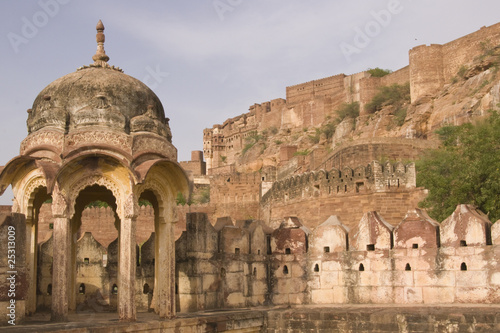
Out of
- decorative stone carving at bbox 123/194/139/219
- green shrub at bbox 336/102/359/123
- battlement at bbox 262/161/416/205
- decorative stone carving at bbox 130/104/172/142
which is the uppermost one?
green shrub at bbox 336/102/359/123

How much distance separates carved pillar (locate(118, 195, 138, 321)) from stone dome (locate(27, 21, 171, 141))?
1354 mm

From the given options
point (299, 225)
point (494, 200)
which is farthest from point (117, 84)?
point (494, 200)

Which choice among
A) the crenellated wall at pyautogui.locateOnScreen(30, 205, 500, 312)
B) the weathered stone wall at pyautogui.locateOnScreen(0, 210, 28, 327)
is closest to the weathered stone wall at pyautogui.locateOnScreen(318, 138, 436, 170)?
the crenellated wall at pyautogui.locateOnScreen(30, 205, 500, 312)

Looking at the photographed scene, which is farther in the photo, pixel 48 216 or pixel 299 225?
pixel 48 216

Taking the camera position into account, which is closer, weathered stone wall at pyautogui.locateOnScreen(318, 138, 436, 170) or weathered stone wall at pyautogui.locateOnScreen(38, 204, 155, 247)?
weathered stone wall at pyautogui.locateOnScreen(318, 138, 436, 170)

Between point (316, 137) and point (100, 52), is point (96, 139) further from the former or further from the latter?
point (316, 137)

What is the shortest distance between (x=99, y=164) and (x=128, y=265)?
5.34 ft

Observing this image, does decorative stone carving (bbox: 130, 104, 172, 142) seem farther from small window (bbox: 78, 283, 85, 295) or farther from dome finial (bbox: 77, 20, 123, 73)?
small window (bbox: 78, 283, 85, 295)

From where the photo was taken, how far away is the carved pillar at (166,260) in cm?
1023

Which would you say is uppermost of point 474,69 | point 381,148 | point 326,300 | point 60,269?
point 474,69

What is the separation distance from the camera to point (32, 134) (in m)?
10.4

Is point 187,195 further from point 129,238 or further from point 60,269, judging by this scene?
point 60,269

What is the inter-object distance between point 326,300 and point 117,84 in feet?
17.6

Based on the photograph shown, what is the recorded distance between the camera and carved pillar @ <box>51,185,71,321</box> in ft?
31.2
